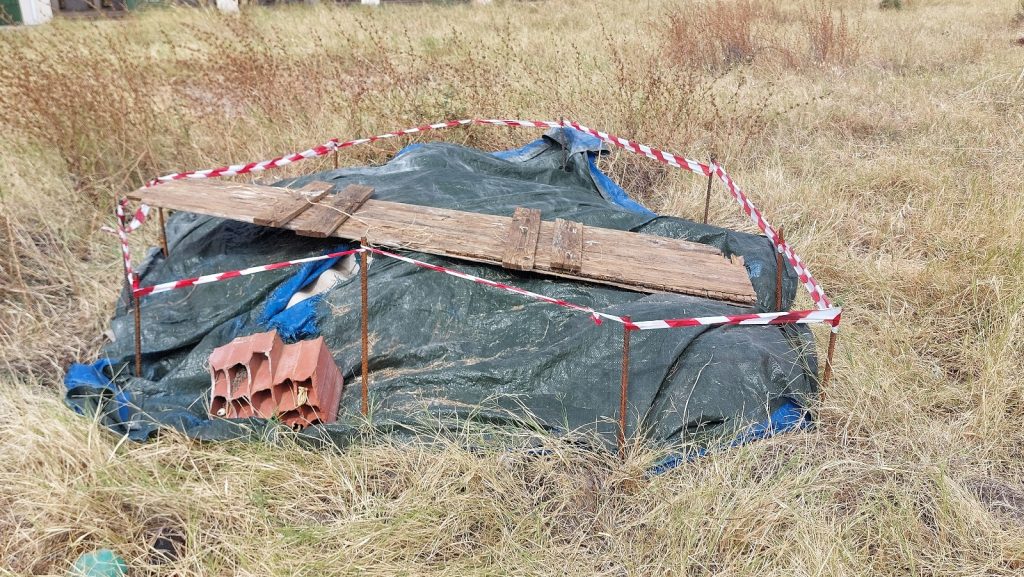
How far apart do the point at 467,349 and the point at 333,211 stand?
49.0 inches

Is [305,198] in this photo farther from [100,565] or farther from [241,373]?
[100,565]

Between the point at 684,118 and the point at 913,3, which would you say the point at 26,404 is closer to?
the point at 684,118

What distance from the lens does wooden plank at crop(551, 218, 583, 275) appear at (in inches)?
135

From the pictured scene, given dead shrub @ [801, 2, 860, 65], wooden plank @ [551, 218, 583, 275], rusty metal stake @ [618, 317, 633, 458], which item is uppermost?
dead shrub @ [801, 2, 860, 65]

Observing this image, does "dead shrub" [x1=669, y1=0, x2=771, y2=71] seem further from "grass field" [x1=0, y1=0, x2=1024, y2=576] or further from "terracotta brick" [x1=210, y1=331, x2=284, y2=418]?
"terracotta brick" [x1=210, y1=331, x2=284, y2=418]

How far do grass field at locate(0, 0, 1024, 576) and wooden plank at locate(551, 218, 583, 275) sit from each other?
994 millimetres

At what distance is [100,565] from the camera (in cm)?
225

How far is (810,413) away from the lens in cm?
298

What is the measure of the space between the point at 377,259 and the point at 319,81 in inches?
147

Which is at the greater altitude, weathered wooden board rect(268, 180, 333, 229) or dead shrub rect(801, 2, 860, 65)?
dead shrub rect(801, 2, 860, 65)

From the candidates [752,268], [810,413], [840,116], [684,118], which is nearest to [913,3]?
[840,116]

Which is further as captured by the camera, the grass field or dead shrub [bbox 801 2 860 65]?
dead shrub [bbox 801 2 860 65]

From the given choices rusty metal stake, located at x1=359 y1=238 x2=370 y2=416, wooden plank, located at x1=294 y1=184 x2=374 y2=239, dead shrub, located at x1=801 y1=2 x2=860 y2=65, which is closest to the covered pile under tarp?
rusty metal stake, located at x1=359 y1=238 x2=370 y2=416

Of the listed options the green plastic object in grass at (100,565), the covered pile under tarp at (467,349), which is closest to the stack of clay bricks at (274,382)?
the covered pile under tarp at (467,349)
